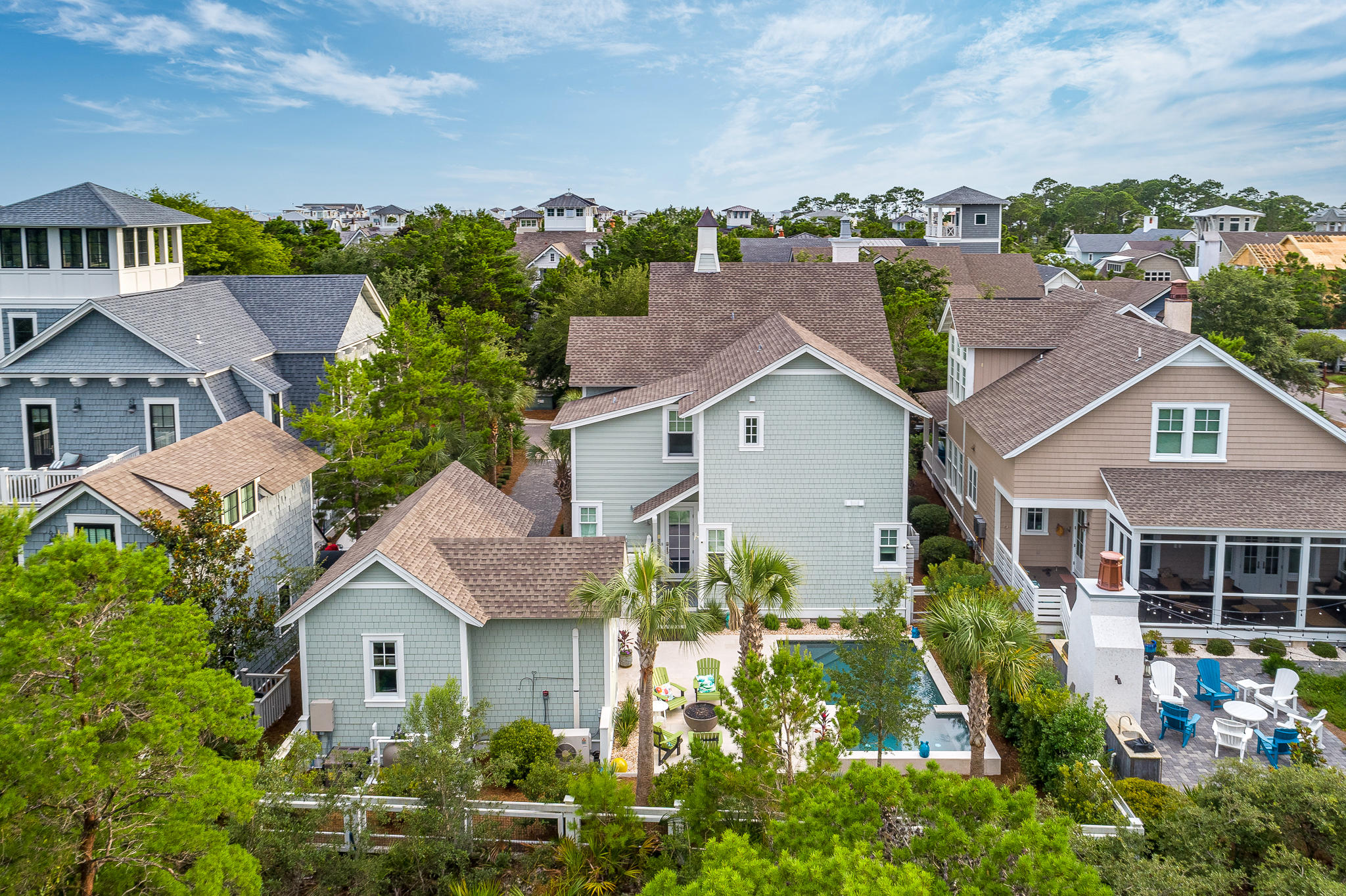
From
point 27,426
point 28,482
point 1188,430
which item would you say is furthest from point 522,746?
point 27,426

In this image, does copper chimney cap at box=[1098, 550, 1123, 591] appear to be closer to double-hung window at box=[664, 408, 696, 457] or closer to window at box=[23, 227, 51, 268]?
double-hung window at box=[664, 408, 696, 457]

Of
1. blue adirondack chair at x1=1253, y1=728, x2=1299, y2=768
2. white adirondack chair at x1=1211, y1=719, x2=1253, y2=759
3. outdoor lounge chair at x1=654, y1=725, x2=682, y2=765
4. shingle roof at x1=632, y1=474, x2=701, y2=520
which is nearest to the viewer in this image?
blue adirondack chair at x1=1253, y1=728, x2=1299, y2=768

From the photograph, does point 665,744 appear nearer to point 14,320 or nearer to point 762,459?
point 762,459

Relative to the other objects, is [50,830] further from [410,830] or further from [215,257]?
[215,257]

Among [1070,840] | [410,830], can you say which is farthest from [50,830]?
[1070,840]

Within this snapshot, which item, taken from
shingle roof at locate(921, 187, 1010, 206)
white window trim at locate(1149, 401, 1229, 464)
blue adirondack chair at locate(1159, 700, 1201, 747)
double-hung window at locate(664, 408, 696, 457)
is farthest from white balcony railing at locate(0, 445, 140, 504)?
shingle roof at locate(921, 187, 1010, 206)

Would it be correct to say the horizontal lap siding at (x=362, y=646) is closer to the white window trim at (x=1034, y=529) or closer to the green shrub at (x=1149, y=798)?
the green shrub at (x=1149, y=798)

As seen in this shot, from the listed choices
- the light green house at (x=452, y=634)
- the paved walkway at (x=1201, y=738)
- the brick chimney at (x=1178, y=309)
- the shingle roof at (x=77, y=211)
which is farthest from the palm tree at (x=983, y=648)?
the shingle roof at (x=77, y=211)

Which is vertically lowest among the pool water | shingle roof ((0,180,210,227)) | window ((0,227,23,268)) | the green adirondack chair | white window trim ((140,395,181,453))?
the pool water
